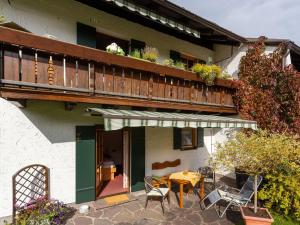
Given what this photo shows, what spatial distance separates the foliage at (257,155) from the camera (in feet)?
21.1

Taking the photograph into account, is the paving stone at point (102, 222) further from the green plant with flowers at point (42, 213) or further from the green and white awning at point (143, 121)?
the green and white awning at point (143, 121)

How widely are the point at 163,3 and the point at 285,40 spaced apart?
729cm

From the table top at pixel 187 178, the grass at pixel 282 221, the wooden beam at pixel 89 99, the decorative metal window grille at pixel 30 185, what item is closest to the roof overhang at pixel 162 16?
the wooden beam at pixel 89 99

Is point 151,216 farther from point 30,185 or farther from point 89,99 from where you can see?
point 89,99

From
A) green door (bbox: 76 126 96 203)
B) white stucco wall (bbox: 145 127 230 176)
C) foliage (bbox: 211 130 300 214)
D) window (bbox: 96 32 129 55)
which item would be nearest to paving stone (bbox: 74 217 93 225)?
green door (bbox: 76 126 96 203)

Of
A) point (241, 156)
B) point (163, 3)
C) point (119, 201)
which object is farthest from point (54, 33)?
point (241, 156)

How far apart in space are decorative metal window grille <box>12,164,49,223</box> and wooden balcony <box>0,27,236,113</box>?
111 inches

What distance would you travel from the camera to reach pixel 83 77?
6637mm

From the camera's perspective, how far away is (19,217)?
6418mm

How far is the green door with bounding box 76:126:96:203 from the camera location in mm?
8297

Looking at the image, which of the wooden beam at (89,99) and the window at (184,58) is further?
the window at (184,58)

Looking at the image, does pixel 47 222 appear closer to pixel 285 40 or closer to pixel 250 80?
pixel 250 80

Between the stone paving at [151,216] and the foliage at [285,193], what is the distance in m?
1.34

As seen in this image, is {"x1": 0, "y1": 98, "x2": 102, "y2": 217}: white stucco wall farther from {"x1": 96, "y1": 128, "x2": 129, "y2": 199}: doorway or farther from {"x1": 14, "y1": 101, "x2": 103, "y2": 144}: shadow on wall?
{"x1": 96, "y1": 128, "x2": 129, "y2": 199}: doorway
